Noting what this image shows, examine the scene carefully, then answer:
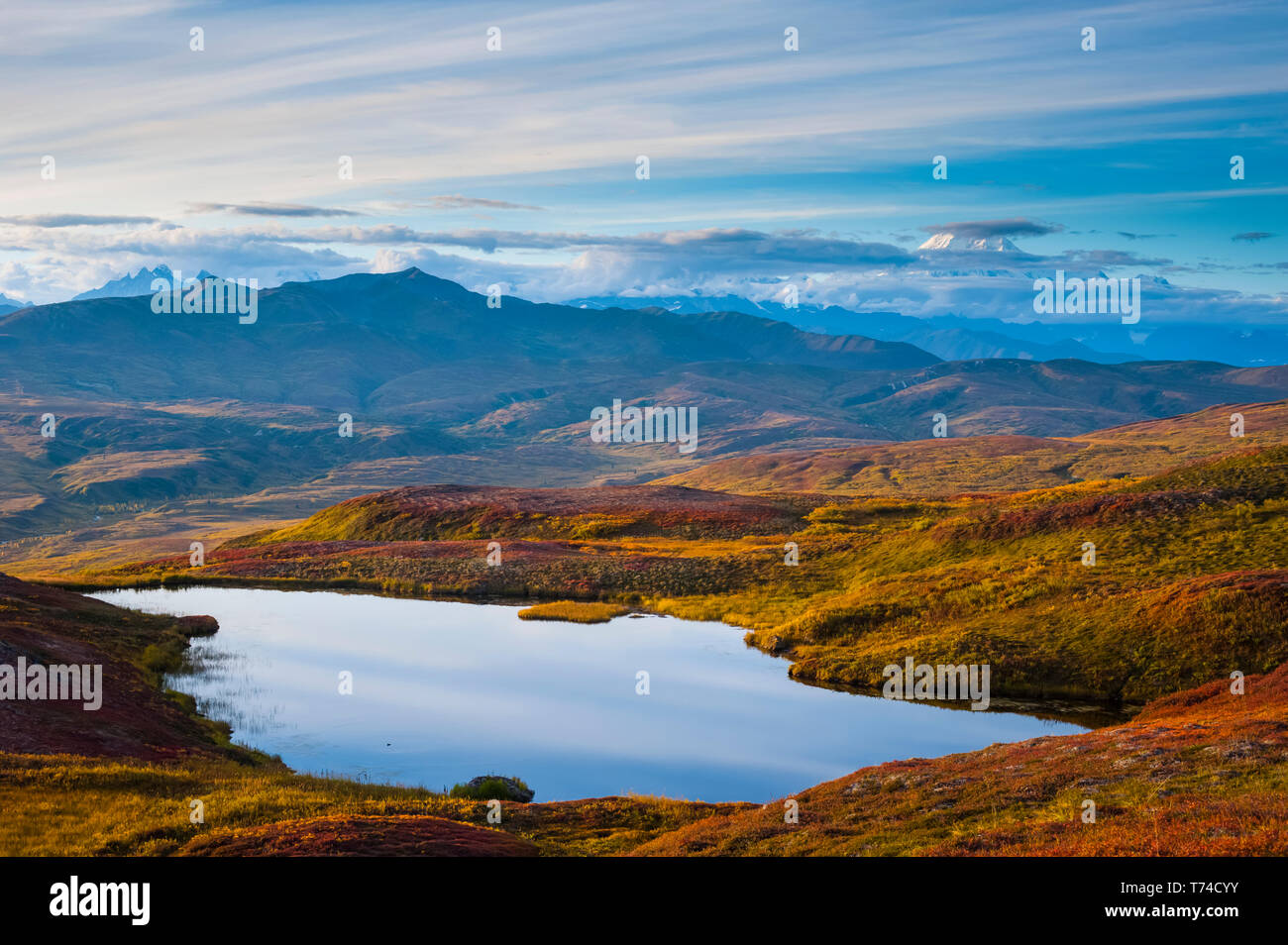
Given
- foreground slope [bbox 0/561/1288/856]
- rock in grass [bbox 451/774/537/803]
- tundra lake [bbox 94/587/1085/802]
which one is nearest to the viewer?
foreground slope [bbox 0/561/1288/856]

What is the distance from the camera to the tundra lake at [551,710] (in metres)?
39.5

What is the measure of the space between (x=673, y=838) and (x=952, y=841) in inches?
290

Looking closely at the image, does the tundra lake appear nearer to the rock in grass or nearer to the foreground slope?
the rock in grass

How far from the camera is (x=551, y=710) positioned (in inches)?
1906

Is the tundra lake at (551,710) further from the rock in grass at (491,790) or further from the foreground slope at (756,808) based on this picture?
the foreground slope at (756,808)

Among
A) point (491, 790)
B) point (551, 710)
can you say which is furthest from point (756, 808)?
point (551, 710)

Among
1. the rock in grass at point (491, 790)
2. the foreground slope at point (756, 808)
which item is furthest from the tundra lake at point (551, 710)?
the foreground slope at point (756, 808)

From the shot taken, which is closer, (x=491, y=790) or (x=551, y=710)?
(x=491, y=790)

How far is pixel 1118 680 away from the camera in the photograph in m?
47.1

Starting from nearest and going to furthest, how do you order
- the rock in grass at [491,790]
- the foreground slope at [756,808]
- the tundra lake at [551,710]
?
the foreground slope at [756,808]
the rock in grass at [491,790]
the tundra lake at [551,710]

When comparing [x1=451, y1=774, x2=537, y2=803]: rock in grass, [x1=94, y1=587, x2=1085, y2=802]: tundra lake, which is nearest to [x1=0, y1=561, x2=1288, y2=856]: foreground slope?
[x1=451, y1=774, x2=537, y2=803]: rock in grass

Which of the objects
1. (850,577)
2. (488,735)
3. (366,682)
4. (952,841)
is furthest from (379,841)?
(850,577)

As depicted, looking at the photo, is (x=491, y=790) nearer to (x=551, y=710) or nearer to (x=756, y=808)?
(x=756, y=808)

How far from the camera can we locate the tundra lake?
39500 millimetres
